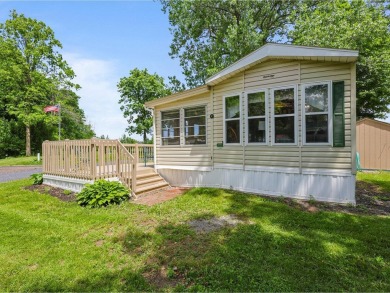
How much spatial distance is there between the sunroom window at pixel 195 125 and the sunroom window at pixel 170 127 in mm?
372

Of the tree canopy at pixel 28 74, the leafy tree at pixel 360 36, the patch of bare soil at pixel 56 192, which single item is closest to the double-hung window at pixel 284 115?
the patch of bare soil at pixel 56 192

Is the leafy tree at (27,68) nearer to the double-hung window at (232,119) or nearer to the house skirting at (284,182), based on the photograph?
the house skirting at (284,182)

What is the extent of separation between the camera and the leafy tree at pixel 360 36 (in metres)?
11.9

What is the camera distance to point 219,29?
16391 millimetres

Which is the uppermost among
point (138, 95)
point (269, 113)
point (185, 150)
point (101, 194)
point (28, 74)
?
point (28, 74)

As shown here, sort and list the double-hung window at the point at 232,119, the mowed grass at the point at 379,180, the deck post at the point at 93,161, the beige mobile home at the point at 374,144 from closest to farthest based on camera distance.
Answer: the deck post at the point at 93,161 < the double-hung window at the point at 232,119 < the mowed grass at the point at 379,180 < the beige mobile home at the point at 374,144

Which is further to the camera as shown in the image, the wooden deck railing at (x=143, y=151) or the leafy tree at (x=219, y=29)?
the leafy tree at (x=219, y=29)

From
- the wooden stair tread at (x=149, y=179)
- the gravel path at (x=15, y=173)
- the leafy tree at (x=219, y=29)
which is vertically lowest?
the gravel path at (x=15, y=173)

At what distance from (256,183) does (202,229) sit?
3.05 meters

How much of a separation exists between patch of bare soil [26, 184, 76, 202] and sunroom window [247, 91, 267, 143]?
575 cm

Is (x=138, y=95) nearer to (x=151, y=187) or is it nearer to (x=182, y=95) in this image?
(x=182, y=95)

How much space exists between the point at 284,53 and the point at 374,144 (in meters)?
8.84

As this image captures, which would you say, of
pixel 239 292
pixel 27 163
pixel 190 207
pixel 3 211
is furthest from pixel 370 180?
pixel 27 163

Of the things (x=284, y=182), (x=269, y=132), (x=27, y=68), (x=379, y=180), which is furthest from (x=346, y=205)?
(x=27, y=68)
